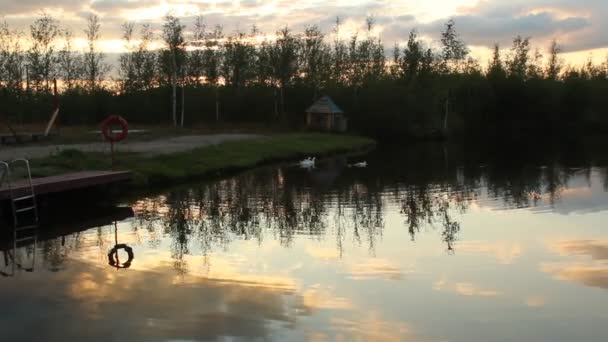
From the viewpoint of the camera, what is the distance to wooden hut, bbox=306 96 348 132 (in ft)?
183

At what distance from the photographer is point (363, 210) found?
17.8 m

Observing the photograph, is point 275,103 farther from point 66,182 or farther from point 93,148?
point 66,182

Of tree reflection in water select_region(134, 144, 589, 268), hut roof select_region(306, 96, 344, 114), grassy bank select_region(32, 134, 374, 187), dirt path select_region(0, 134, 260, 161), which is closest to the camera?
tree reflection in water select_region(134, 144, 589, 268)

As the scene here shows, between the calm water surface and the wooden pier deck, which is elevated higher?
the wooden pier deck

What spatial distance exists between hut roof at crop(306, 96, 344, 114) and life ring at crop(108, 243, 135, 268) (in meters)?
43.6

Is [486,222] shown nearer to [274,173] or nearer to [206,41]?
[274,173]

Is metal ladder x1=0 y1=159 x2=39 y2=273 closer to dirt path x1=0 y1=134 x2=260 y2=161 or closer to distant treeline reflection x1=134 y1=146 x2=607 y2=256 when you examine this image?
distant treeline reflection x1=134 y1=146 x2=607 y2=256

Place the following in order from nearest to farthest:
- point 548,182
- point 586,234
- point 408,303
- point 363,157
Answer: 1. point 408,303
2. point 586,234
3. point 548,182
4. point 363,157

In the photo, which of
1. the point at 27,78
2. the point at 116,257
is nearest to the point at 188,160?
the point at 116,257

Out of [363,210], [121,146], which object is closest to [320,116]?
[121,146]

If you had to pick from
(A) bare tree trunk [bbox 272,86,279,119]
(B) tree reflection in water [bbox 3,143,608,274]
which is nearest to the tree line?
(A) bare tree trunk [bbox 272,86,279,119]

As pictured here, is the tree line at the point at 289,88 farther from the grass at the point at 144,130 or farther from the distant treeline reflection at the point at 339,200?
the distant treeline reflection at the point at 339,200

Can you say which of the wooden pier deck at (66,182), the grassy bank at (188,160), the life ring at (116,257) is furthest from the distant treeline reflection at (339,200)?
the grassy bank at (188,160)

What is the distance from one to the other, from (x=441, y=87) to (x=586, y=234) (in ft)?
181
